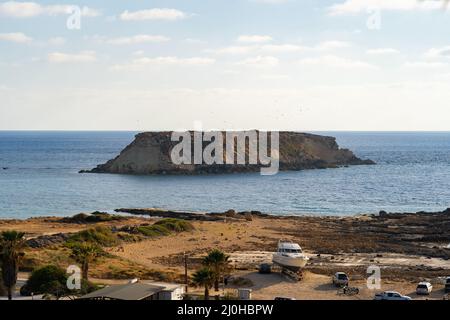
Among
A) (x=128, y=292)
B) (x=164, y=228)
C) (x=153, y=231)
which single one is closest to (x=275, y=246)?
(x=153, y=231)

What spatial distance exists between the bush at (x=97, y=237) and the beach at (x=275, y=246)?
868 mm

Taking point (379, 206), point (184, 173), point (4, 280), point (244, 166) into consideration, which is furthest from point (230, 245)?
point (244, 166)

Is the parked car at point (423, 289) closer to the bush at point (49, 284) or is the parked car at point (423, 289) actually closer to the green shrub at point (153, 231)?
the bush at point (49, 284)

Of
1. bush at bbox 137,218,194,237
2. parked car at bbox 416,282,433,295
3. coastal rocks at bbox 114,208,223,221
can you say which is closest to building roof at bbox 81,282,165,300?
parked car at bbox 416,282,433,295

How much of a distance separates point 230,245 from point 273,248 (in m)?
3.76

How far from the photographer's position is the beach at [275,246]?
35.5 m

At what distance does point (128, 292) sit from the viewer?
893 inches

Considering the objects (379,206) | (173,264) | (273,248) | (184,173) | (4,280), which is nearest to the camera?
(4,280)

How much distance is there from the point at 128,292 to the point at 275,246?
29144 mm

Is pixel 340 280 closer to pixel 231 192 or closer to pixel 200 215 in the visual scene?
pixel 200 215
